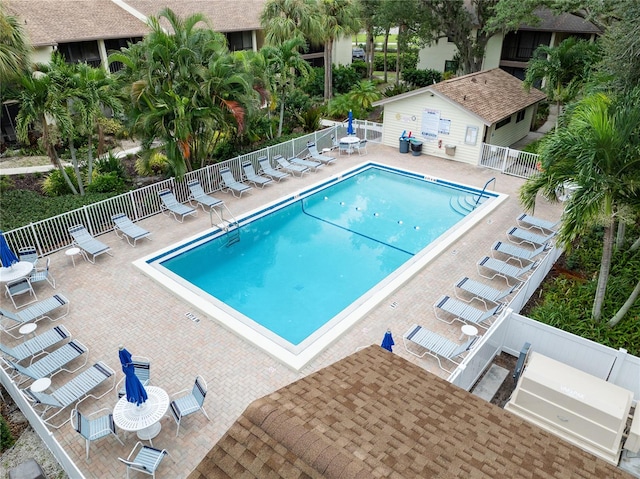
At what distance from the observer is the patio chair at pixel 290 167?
19756 millimetres

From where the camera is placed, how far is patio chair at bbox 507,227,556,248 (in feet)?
45.4

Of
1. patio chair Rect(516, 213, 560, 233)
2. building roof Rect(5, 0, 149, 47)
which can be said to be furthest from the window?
building roof Rect(5, 0, 149, 47)

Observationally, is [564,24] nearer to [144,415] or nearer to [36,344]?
[144,415]

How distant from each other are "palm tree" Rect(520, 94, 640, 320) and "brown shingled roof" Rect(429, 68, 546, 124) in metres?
11.9

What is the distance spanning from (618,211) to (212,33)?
14.3 metres

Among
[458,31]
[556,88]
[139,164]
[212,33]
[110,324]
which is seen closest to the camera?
[110,324]

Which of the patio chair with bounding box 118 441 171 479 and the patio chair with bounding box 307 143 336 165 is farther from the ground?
the patio chair with bounding box 307 143 336 165

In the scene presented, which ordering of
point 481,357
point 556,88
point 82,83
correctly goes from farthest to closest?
point 556,88
point 82,83
point 481,357

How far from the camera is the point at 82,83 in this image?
14656 millimetres

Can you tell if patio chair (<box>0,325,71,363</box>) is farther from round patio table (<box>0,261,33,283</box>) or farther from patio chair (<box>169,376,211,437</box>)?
patio chair (<box>169,376,211,437</box>)

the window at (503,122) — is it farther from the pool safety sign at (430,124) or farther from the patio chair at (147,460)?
the patio chair at (147,460)

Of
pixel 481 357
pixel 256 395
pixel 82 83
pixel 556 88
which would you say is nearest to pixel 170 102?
pixel 82 83

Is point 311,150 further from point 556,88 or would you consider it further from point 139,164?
point 556,88

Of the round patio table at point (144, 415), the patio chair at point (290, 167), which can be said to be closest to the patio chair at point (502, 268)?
the round patio table at point (144, 415)
